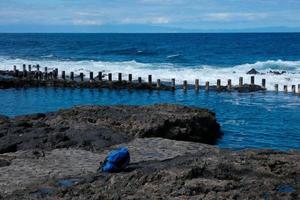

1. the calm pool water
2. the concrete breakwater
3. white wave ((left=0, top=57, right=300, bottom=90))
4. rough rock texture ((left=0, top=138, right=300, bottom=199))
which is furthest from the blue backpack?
white wave ((left=0, top=57, right=300, bottom=90))

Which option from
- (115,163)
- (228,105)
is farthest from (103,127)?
(228,105)

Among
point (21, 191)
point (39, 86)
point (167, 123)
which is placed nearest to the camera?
point (21, 191)

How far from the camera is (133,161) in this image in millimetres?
18547

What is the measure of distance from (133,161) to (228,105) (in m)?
20.4

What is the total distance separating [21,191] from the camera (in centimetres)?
1490

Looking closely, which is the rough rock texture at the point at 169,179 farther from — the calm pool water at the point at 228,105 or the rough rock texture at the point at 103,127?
the calm pool water at the point at 228,105

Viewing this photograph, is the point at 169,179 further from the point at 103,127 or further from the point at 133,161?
the point at 103,127

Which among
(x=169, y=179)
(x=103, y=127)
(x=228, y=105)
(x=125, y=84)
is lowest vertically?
(x=169, y=179)

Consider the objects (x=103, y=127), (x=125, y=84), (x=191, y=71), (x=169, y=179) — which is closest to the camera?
(x=169, y=179)

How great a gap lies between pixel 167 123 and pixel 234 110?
11489 mm

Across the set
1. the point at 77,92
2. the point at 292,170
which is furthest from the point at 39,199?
the point at 77,92

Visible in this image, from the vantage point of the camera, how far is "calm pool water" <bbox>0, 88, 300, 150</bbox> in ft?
90.9

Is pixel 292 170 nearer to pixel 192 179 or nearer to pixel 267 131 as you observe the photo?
pixel 192 179

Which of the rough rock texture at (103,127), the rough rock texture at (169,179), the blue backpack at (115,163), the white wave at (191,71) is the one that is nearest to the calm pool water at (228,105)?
the rough rock texture at (103,127)
